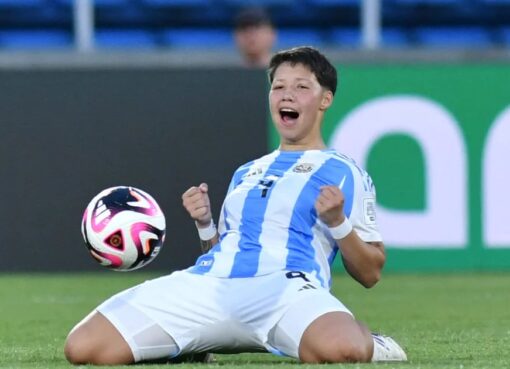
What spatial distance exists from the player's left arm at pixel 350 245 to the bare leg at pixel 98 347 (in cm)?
88

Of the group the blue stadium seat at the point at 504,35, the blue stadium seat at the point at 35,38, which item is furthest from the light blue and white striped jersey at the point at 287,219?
the blue stadium seat at the point at 504,35

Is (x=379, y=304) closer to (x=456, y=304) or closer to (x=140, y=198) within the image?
(x=456, y=304)

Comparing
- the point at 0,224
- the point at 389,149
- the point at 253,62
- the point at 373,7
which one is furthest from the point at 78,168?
the point at 373,7

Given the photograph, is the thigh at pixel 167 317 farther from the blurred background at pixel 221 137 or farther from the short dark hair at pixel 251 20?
the short dark hair at pixel 251 20

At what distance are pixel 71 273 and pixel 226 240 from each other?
5.81m

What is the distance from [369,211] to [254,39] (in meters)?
6.15

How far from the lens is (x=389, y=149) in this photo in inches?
436

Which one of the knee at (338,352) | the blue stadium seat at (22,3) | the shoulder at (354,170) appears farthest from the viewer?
the blue stadium seat at (22,3)

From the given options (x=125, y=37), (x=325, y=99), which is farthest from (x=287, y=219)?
(x=125, y=37)

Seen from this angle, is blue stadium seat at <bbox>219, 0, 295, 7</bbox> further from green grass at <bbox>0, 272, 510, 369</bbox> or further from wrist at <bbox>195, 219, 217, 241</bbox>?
wrist at <bbox>195, 219, 217, 241</bbox>

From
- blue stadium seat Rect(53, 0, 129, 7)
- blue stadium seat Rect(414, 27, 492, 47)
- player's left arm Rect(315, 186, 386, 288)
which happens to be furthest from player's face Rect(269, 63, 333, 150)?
blue stadium seat Rect(414, 27, 492, 47)

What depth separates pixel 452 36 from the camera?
14.7m

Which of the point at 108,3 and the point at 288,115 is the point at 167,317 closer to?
the point at 288,115

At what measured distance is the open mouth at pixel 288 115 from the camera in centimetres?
569
